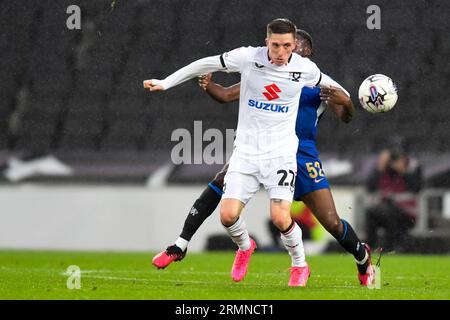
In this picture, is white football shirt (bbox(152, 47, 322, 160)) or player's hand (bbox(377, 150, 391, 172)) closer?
white football shirt (bbox(152, 47, 322, 160))

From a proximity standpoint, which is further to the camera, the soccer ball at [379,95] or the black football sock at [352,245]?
the black football sock at [352,245]

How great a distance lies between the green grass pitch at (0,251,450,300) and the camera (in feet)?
23.0

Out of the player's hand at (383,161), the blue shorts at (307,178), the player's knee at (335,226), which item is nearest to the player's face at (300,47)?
the blue shorts at (307,178)

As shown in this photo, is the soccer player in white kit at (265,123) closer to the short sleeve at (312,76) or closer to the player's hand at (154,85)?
the short sleeve at (312,76)

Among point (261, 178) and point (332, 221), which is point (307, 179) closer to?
point (332, 221)

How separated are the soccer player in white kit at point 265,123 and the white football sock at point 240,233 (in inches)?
13.5

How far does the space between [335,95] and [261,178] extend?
795 mm

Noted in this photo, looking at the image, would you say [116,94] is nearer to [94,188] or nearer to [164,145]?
[164,145]

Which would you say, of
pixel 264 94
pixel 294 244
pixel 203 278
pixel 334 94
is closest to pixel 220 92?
pixel 264 94

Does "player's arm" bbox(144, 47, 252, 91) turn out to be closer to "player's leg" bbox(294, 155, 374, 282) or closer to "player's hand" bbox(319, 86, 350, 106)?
"player's hand" bbox(319, 86, 350, 106)

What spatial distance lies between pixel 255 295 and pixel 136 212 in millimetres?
6689

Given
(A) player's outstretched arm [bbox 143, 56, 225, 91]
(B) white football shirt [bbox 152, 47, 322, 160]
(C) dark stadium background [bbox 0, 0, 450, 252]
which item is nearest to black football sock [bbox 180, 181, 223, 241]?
(B) white football shirt [bbox 152, 47, 322, 160]

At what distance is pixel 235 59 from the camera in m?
7.76

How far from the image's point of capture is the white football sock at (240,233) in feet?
26.9
